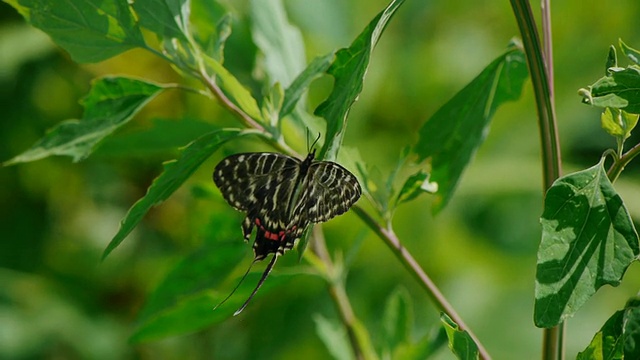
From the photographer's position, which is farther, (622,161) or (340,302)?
(340,302)

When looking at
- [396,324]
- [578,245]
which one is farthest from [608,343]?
[396,324]

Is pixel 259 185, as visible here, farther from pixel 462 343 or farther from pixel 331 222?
pixel 331 222

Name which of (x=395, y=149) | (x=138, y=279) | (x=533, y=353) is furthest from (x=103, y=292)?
(x=533, y=353)

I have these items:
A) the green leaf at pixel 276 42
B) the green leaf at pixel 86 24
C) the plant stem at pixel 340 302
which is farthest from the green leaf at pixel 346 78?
the plant stem at pixel 340 302

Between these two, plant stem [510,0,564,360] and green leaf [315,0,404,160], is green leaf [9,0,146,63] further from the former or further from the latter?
plant stem [510,0,564,360]

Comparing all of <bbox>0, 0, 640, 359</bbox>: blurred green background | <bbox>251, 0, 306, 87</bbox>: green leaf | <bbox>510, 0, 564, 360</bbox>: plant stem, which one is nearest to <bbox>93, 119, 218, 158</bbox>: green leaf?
<bbox>251, 0, 306, 87</bbox>: green leaf

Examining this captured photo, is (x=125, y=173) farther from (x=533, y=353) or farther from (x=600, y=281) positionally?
(x=600, y=281)
